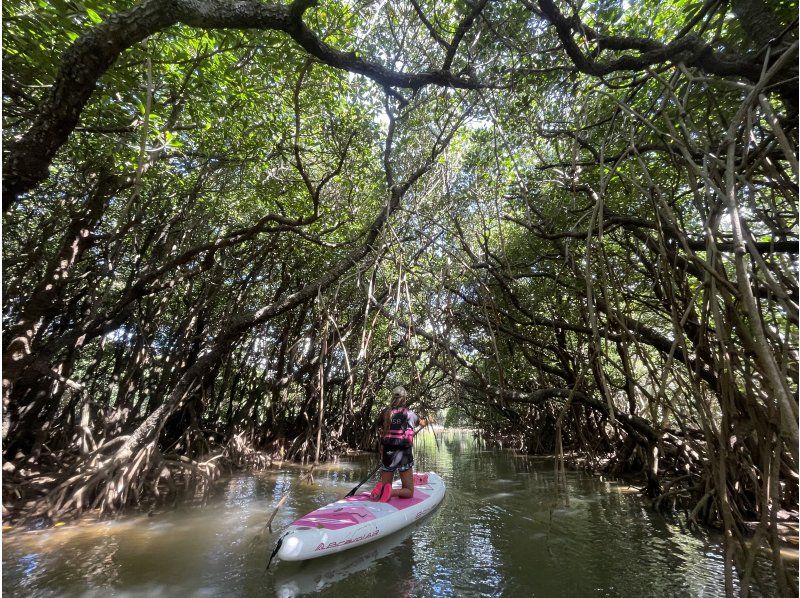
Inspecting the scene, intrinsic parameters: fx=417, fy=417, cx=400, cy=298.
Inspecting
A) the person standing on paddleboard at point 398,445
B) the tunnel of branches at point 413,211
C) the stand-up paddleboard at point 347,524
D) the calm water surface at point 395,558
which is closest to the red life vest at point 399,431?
the person standing on paddleboard at point 398,445

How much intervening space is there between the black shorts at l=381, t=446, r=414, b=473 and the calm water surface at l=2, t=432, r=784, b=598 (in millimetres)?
709

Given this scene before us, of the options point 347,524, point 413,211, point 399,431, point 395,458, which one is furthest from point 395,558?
point 413,211

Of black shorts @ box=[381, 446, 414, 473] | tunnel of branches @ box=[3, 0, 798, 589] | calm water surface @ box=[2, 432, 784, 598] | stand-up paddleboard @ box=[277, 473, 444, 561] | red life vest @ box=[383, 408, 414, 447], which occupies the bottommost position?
calm water surface @ box=[2, 432, 784, 598]

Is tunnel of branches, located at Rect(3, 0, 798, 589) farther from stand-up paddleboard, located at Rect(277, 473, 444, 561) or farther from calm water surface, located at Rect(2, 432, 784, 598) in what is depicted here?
stand-up paddleboard, located at Rect(277, 473, 444, 561)

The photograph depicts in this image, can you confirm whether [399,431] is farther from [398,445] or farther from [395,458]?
[395,458]

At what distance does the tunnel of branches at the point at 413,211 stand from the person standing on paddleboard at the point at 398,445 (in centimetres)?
42

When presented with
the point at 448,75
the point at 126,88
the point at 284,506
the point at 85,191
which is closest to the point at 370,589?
the point at 284,506

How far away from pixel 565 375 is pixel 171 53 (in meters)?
7.11

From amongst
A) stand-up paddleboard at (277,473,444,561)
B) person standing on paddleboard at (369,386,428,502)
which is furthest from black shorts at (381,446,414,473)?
stand-up paddleboard at (277,473,444,561)

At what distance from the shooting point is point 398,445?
510 centimetres

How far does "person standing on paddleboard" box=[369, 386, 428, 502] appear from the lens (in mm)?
5082

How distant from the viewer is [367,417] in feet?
45.3

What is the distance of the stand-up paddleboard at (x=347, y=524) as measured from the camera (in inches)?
136

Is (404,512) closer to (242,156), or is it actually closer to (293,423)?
(242,156)
